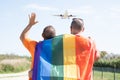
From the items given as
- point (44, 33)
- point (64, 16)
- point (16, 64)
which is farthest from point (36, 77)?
point (16, 64)

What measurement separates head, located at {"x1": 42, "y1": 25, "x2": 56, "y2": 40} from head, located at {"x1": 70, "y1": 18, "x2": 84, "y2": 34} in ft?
0.83

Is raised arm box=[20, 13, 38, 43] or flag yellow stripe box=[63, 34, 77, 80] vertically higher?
raised arm box=[20, 13, 38, 43]

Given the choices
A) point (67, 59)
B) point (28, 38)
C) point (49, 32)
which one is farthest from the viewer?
point (28, 38)

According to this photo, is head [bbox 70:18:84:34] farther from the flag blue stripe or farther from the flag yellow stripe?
the flag blue stripe

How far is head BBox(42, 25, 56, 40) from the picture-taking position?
6.81m

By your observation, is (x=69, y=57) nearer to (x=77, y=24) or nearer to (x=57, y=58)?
(x=57, y=58)

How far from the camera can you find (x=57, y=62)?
Answer: 6.74 meters

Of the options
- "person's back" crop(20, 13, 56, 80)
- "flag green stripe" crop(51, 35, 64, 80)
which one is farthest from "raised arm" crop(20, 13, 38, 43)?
"flag green stripe" crop(51, 35, 64, 80)

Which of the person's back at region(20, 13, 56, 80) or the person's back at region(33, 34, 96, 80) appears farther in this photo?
the person's back at region(20, 13, 56, 80)

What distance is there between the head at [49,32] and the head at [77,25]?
252 millimetres

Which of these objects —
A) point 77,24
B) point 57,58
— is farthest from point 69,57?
point 77,24

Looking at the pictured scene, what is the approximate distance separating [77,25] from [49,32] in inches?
15.2

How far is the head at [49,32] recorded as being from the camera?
22.4 feet

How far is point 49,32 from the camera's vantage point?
22.4 ft
